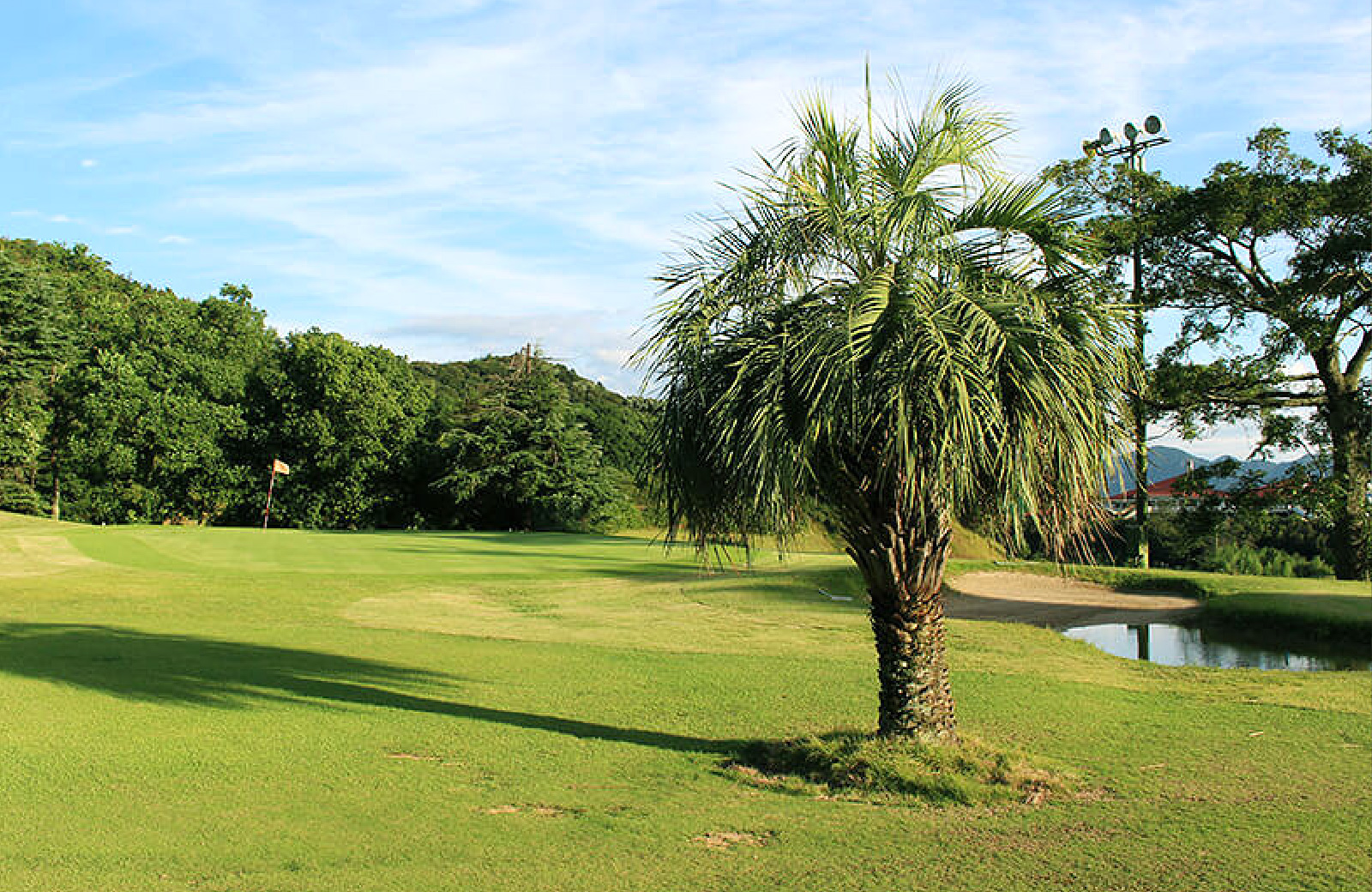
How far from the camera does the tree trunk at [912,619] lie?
767 centimetres

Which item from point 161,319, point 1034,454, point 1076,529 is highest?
point 161,319

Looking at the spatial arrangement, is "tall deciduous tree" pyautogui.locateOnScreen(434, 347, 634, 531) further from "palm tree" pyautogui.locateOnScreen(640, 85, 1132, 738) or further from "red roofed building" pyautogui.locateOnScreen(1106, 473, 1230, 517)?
"palm tree" pyautogui.locateOnScreen(640, 85, 1132, 738)

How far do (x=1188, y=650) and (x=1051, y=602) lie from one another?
4139 mm

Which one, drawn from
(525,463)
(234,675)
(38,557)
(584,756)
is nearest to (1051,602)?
(584,756)

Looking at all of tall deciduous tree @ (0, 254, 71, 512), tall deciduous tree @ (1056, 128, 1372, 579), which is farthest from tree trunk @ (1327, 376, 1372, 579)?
tall deciduous tree @ (0, 254, 71, 512)

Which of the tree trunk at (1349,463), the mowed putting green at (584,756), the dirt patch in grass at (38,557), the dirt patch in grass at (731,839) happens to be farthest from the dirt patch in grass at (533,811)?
the dirt patch in grass at (38,557)

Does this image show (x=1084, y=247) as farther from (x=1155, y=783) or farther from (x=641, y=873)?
(x=641, y=873)

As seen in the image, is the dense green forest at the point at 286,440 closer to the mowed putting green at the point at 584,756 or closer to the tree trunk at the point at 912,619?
the mowed putting green at the point at 584,756

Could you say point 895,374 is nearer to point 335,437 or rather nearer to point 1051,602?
point 1051,602

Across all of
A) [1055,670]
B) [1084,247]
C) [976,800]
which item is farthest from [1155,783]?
[1055,670]

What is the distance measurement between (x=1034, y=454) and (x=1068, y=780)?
8.08ft

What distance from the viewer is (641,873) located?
210 inches

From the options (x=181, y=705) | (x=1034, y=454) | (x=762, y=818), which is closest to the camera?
(x=762, y=818)

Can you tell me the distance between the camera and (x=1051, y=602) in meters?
19.8
